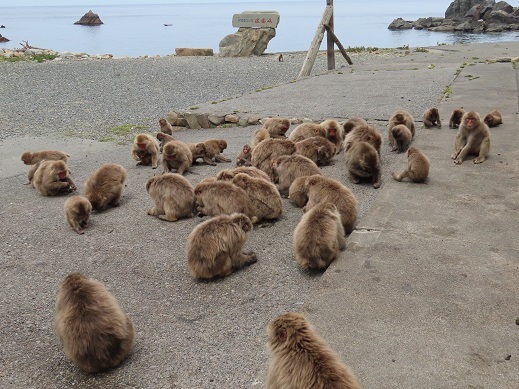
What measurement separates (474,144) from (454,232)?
108 inches

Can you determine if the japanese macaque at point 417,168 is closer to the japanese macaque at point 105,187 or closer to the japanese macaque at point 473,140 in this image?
the japanese macaque at point 473,140

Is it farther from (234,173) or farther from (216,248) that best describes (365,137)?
(216,248)

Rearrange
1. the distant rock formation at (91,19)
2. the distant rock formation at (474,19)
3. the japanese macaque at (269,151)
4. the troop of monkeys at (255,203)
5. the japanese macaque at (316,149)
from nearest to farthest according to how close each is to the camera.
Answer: the troop of monkeys at (255,203), the japanese macaque at (269,151), the japanese macaque at (316,149), the distant rock formation at (474,19), the distant rock formation at (91,19)

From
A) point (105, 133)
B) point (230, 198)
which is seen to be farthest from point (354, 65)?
point (230, 198)

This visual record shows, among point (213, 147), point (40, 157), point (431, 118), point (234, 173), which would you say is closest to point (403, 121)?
point (431, 118)

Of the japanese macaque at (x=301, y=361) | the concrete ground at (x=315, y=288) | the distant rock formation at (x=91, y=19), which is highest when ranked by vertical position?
the distant rock formation at (x=91, y=19)

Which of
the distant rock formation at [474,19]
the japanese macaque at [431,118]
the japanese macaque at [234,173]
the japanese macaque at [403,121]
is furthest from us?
the distant rock formation at [474,19]

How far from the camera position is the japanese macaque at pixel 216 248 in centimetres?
484

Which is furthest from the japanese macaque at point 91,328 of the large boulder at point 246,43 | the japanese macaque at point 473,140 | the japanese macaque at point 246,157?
the large boulder at point 246,43

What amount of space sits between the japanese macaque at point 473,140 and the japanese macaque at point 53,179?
5.32 metres

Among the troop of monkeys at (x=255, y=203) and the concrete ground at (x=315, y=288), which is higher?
the troop of monkeys at (x=255, y=203)

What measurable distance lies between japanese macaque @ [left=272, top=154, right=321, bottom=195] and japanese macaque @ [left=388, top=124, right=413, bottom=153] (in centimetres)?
196

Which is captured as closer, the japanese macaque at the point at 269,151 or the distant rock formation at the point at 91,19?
the japanese macaque at the point at 269,151

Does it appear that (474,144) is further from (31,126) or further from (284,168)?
(31,126)
